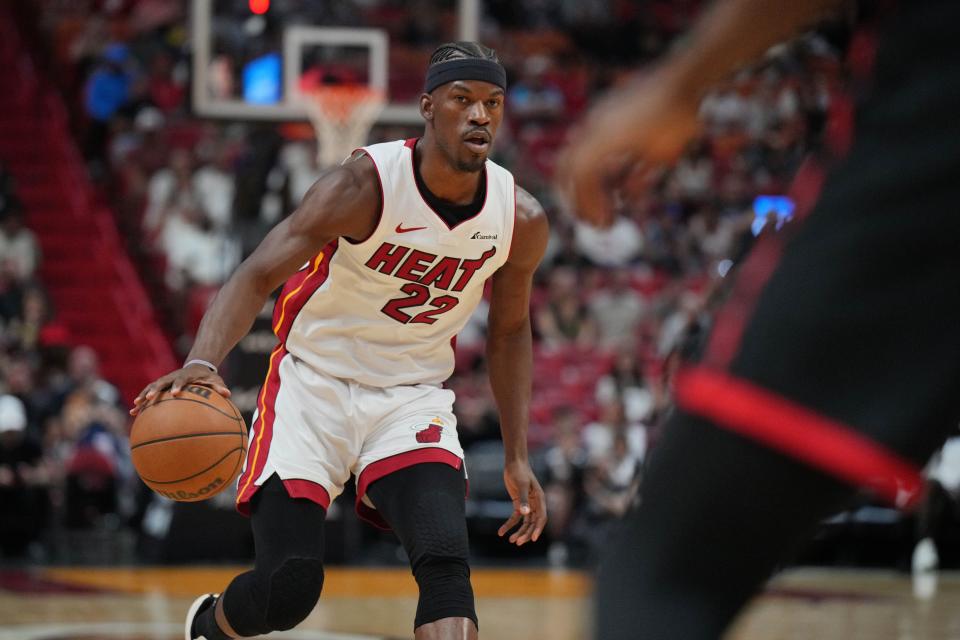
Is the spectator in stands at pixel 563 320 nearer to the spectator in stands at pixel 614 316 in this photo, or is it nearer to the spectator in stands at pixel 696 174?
the spectator in stands at pixel 614 316

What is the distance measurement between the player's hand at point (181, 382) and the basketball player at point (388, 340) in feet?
1.47

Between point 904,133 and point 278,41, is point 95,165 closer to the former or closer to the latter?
point 278,41

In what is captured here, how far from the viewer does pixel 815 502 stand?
1622mm

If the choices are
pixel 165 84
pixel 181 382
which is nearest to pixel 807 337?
pixel 181 382

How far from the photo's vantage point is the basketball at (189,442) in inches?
142

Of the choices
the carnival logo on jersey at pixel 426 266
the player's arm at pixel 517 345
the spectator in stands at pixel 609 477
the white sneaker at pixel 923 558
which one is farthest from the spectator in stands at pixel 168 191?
the carnival logo on jersey at pixel 426 266

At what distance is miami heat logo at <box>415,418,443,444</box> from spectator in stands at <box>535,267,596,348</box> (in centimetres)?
961

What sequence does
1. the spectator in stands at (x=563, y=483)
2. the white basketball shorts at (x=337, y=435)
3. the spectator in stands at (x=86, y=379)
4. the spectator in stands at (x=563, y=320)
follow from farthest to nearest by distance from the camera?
the spectator in stands at (x=563, y=320)
the spectator in stands at (x=563, y=483)
the spectator in stands at (x=86, y=379)
the white basketball shorts at (x=337, y=435)


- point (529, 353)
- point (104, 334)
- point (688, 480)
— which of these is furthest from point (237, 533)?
point (688, 480)

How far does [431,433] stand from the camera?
429 cm

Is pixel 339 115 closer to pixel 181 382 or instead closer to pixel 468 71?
pixel 468 71

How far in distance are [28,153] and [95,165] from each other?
0.94 metres

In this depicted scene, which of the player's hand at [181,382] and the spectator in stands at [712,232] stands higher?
the spectator in stands at [712,232]

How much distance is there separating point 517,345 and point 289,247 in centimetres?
90
